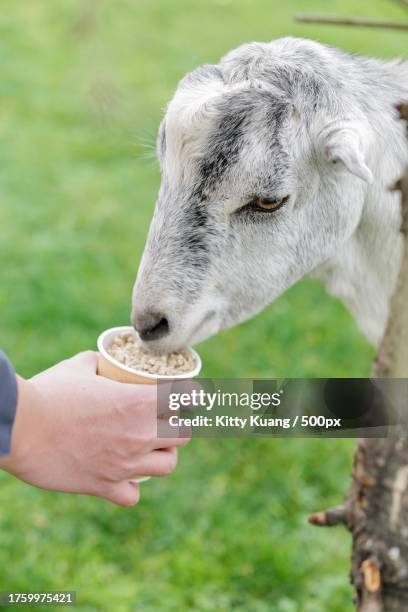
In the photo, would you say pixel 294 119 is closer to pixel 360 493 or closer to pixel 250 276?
pixel 250 276

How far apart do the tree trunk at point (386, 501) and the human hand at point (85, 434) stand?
454 millimetres

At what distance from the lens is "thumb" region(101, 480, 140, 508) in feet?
6.83

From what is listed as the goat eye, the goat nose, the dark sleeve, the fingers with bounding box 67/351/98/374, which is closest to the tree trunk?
the goat eye

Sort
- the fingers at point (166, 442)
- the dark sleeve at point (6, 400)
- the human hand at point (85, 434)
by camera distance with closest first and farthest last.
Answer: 1. the dark sleeve at point (6, 400)
2. the human hand at point (85, 434)
3. the fingers at point (166, 442)

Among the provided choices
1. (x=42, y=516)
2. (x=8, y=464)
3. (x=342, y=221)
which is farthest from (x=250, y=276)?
(x=42, y=516)

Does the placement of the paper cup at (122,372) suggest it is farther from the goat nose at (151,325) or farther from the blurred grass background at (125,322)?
the blurred grass background at (125,322)

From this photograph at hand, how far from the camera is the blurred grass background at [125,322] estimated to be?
10.4ft

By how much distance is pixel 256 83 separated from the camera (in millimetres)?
2121

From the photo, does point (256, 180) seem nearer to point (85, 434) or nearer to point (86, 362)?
point (86, 362)

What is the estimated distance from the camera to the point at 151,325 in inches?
81.4

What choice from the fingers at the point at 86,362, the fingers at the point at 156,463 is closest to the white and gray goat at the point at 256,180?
the fingers at the point at 86,362

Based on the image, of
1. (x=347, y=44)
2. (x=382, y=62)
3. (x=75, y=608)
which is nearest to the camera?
(x=382, y=62)

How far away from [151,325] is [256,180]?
0.42m

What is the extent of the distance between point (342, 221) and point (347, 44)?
7.26m
